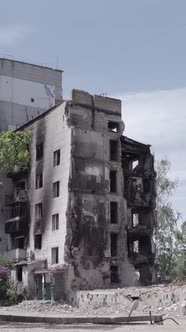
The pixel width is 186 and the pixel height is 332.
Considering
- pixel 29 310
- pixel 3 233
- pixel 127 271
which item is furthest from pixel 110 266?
pixel 3 233

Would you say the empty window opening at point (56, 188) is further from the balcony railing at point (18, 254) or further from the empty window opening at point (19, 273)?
the empty window opening at point (19, 273)

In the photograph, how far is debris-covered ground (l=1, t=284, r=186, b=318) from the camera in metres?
37.9

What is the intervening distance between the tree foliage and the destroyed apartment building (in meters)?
1.58

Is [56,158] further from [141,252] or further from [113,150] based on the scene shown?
[141,252]

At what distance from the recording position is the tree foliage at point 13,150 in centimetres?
5953

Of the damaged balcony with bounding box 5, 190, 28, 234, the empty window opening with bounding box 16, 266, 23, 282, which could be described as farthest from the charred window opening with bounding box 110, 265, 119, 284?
the damaged balcony with bounding box 5, 190, 28, 234

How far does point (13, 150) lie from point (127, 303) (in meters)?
23.6

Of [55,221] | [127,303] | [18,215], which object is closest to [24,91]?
[18,215]

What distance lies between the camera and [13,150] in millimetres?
59562

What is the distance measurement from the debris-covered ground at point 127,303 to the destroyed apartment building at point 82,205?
10.1ft

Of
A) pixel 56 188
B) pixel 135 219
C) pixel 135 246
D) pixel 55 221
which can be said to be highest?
pixel 56 188

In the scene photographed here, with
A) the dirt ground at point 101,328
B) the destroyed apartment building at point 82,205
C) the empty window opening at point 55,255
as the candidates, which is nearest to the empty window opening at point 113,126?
the destroyed apartment building at point 82,205

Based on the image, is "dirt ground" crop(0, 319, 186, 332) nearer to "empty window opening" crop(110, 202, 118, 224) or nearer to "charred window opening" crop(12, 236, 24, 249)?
"empty window opening" crop(110, 202, 118, 224)

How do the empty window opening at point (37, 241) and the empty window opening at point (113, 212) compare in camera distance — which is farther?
the empty window opening at point (37, 241)
